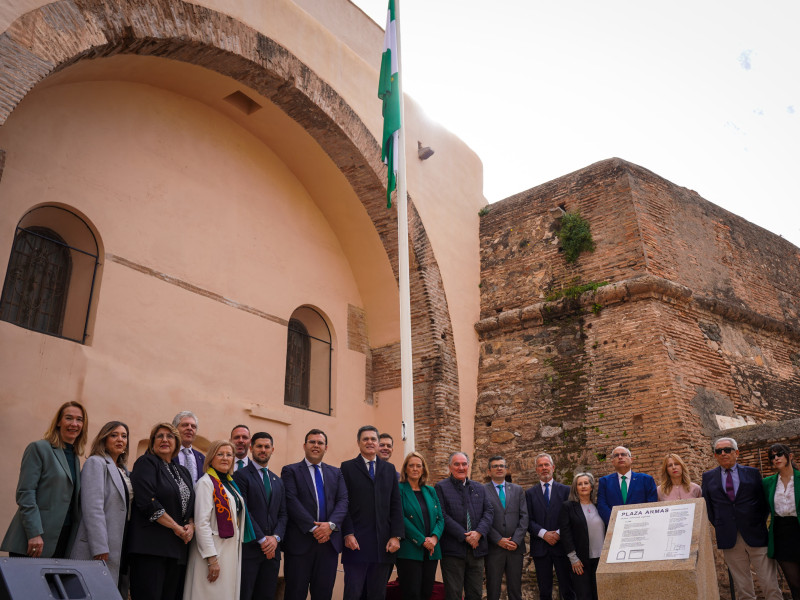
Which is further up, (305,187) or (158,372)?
(305,187)

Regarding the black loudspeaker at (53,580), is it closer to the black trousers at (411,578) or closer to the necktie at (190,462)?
the necktie at (190,462)

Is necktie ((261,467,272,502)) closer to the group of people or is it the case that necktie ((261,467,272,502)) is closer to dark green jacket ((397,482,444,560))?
the group of people

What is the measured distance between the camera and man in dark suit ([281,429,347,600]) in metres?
5.64

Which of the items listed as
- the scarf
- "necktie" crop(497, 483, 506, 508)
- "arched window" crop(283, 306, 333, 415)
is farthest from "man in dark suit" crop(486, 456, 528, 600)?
"arched window" crop(283, 306, 333, 415)

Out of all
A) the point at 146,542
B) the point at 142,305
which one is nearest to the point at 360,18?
the point at 142,305

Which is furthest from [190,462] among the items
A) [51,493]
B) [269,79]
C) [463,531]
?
[269,79]

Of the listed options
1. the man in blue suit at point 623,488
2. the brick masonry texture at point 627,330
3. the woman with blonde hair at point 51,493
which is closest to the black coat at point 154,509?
the woman with blonde hair at point 51,493

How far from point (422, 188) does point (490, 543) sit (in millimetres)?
6146

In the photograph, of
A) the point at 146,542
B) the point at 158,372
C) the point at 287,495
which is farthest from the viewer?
the point at 158,372

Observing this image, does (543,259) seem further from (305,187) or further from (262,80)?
(262,80)

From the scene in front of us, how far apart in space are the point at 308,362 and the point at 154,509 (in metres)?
5.84

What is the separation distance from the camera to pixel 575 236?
35.6 feet

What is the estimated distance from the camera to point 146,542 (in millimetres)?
4766

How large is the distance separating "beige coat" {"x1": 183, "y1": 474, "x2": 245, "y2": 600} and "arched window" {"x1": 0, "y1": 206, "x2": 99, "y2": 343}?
11.4 feet
